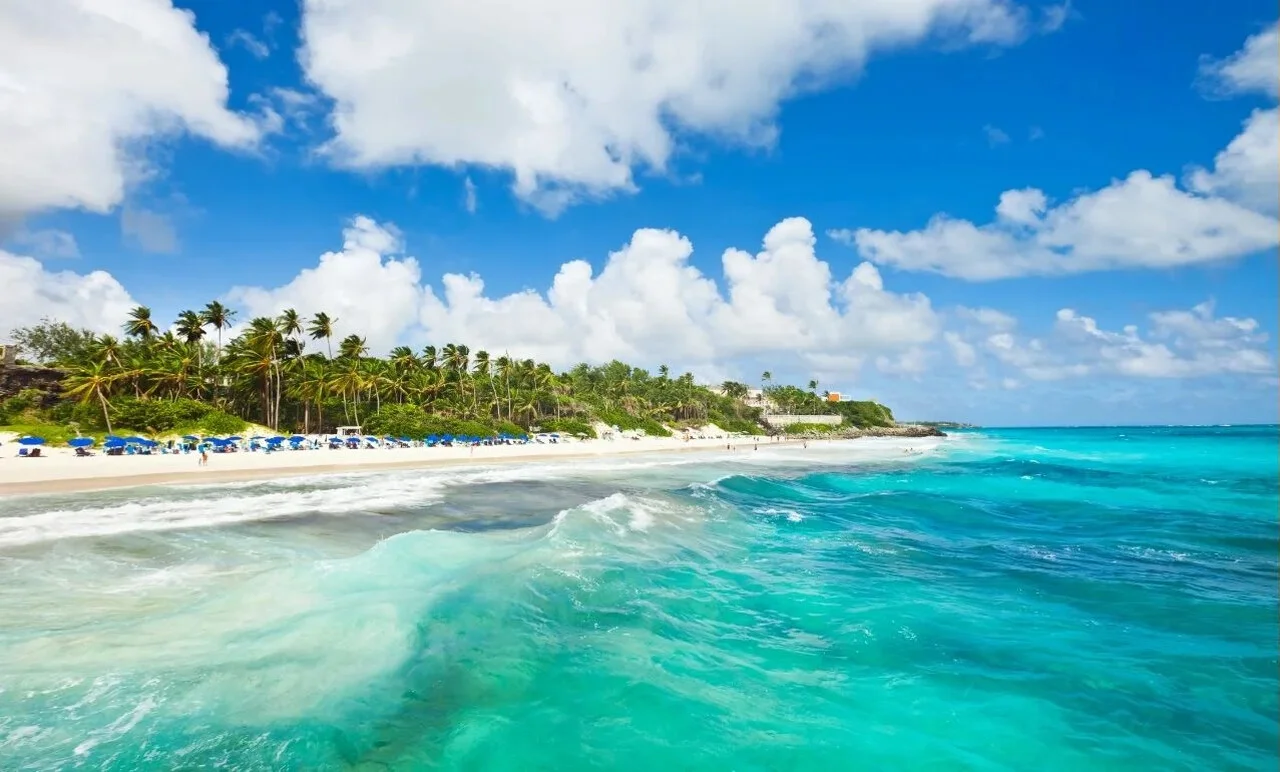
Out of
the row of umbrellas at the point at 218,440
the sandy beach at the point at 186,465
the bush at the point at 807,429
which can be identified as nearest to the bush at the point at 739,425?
the bush at the point at 807,429

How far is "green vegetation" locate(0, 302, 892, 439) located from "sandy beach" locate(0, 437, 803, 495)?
356 inches

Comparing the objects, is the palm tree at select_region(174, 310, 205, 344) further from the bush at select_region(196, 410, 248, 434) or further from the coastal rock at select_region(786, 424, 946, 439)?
the coastal rock at select_region(786, 424, 946, 439)

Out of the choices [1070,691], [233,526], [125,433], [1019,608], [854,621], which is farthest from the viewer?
[125,433]

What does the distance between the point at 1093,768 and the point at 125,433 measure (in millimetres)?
57742

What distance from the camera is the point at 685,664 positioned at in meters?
7.59

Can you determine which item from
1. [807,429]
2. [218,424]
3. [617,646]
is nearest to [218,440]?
[218,424]

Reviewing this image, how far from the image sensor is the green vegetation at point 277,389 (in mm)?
45219

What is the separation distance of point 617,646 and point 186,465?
34.5m

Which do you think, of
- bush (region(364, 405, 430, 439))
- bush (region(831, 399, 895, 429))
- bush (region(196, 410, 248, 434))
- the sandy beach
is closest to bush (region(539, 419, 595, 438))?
bush (region(364, 405, 430, 439))

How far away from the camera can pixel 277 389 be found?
55.9m

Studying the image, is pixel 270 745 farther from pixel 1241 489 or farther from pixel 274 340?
pixel 274 340

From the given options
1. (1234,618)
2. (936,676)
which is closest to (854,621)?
(936,676)

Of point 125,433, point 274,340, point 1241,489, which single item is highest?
point 274,340

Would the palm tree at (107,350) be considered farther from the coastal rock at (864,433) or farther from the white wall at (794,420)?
the white wall at (794,420)
